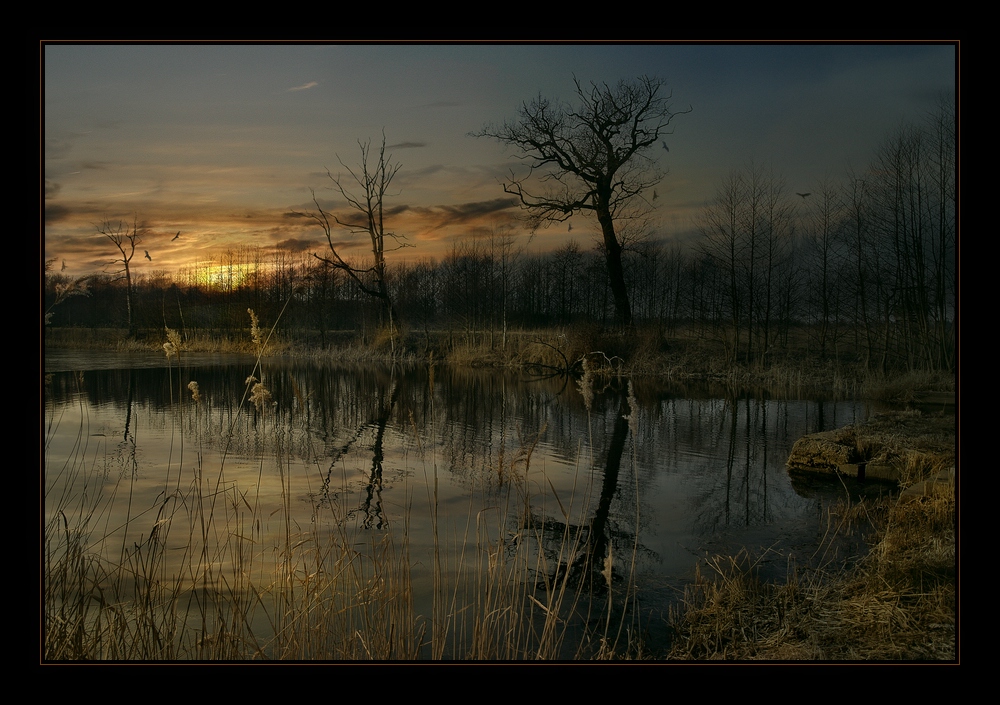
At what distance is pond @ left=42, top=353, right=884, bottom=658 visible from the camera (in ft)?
12.6

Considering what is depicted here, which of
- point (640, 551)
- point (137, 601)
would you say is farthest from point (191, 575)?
Answer: point (640, 551)

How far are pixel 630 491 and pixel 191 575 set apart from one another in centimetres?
432

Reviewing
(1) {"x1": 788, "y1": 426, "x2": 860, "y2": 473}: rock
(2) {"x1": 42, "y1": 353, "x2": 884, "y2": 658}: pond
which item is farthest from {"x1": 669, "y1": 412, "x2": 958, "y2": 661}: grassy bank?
(1) {"x1": 788, "y1": 426, "x2": 860, "y2": 473}: rock

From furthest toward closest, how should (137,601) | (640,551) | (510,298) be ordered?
(510,298) < (640,551) < (137,601)

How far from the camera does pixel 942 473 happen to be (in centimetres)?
599

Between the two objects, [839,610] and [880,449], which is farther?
[880,449]

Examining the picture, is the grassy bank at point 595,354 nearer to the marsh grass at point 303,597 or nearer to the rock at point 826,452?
the rock at point 826,452

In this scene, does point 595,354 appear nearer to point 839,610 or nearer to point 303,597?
point 839,610

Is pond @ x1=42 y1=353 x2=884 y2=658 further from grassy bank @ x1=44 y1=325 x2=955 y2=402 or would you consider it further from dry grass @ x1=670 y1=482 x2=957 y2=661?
grassy bank @ x1=44 y1=325 x2=955 y2=402

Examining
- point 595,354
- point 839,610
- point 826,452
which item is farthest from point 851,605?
point 595,354

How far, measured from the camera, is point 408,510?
4156mm

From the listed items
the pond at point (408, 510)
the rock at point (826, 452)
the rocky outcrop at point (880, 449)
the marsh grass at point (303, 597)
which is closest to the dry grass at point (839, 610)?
the pond at point (408, 510)
